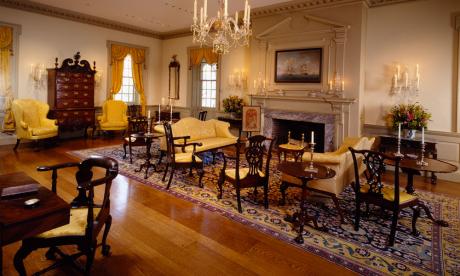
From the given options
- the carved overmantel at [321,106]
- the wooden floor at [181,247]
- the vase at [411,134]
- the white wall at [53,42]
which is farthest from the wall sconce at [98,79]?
the vase at [411,134]

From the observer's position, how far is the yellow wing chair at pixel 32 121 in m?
6.55

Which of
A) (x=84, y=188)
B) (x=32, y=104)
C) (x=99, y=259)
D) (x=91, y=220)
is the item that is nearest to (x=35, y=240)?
(x=91, y=220)

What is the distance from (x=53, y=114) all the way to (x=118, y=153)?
87.8 inches

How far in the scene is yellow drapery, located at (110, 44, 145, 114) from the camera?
898 centimetres

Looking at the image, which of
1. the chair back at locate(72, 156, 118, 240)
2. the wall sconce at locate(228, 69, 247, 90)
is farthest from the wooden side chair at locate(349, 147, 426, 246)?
the wall sconce at locate(228, 69, 247, 90)

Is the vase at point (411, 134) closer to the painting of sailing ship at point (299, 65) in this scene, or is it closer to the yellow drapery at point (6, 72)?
the painting of sailing ship at point (299, 65)

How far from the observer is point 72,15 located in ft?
25.8

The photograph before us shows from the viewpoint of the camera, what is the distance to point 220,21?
416 cm

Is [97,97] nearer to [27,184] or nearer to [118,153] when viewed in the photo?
[118,153]

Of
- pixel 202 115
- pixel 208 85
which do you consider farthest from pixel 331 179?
pixel 208 85

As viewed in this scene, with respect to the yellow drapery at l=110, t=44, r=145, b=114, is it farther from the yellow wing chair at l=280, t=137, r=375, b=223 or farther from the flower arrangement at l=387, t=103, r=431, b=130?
the flower arrangement at l=387, t=103, r=431, b=130

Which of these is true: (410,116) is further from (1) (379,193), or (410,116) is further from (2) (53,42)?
(2) (53,42)

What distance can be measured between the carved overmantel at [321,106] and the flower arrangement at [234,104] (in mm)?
805

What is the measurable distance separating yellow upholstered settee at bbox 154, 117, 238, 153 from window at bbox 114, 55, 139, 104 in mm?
4008
